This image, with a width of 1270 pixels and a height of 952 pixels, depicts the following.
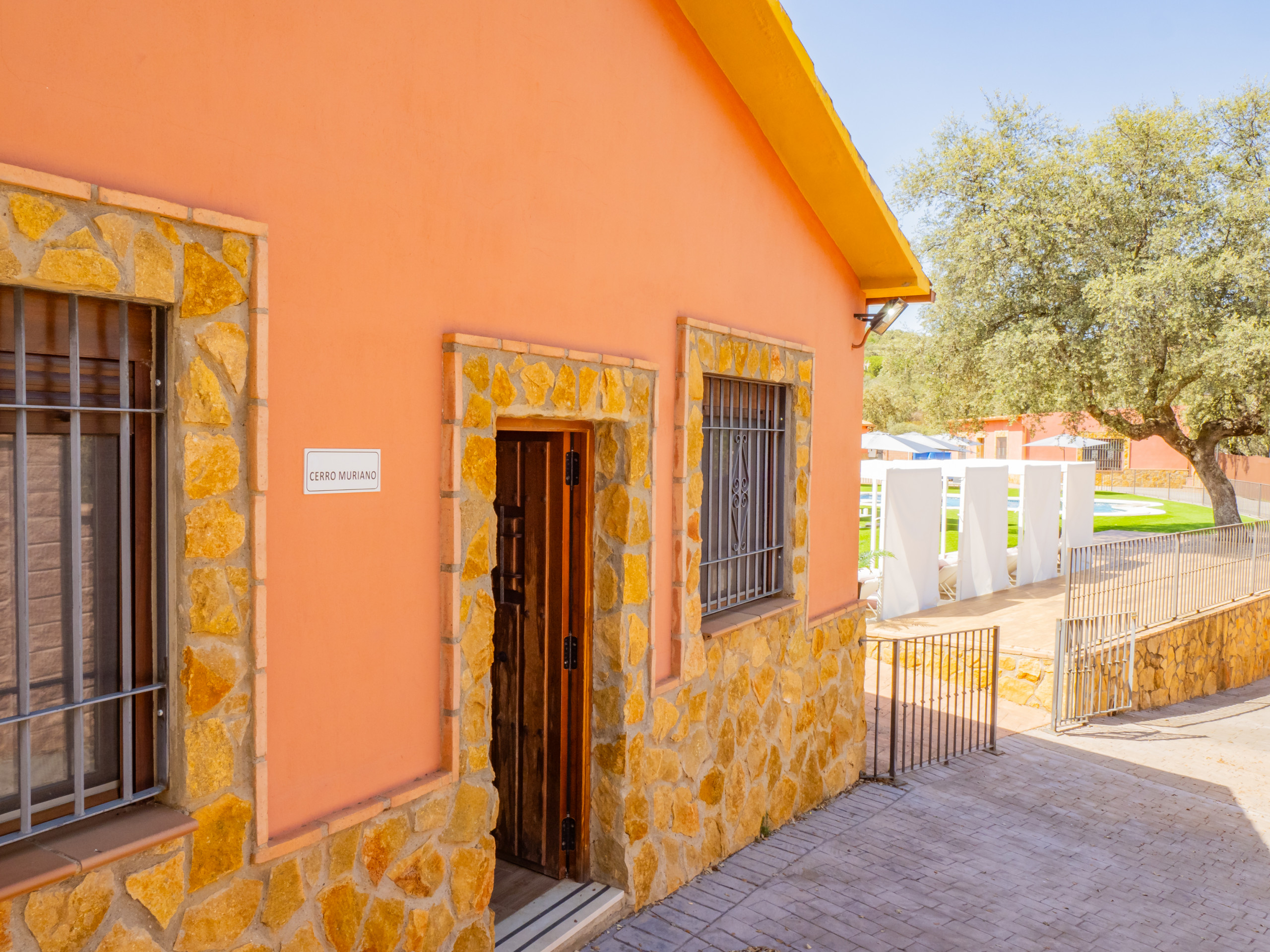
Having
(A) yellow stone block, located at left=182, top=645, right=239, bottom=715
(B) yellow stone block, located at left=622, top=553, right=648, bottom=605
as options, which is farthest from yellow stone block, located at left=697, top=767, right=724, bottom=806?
(A) yellow stone block, located at left=182, top=645, right=239, bottom=715

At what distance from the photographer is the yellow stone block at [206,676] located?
9.29ft

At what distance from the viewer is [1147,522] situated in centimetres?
2827

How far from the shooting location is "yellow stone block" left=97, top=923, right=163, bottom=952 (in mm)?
2598

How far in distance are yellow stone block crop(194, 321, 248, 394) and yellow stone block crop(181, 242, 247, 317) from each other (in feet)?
0.18

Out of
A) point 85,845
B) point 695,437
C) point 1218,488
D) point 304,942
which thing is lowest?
point 304,942

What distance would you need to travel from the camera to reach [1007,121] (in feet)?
68.5

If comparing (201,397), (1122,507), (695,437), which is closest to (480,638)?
(201,397)

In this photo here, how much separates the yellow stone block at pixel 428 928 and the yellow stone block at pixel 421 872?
0.26ft

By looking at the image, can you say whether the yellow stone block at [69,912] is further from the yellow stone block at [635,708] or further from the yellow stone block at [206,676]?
the yellow stone block at [635,708]

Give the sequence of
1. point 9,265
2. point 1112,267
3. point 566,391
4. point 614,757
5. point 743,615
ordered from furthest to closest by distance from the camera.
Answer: point 1112,267 < point 743,615 < point 614,757 < point 566,391 < point 9,265

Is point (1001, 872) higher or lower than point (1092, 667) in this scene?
lower

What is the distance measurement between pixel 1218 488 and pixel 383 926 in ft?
77.4

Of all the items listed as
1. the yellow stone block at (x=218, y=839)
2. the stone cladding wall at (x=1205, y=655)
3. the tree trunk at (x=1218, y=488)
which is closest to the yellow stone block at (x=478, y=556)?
the yellow stone block at (x=218, y=839)

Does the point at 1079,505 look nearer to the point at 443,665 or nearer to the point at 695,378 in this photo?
the point at 695,378
